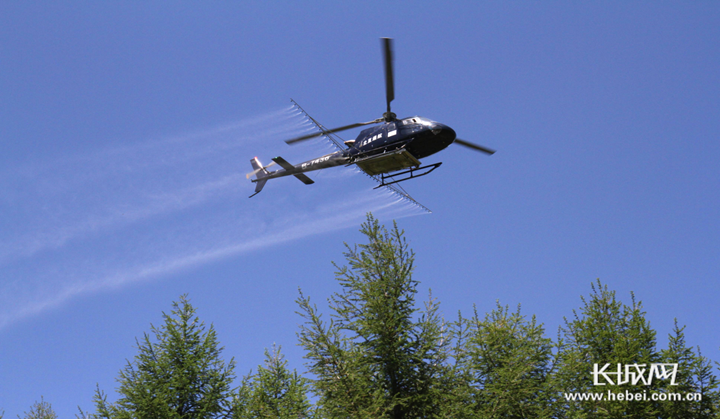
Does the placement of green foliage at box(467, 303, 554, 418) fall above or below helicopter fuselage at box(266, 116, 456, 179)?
below

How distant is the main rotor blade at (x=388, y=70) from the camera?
654 inches

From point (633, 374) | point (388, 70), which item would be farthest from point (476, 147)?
point (633, 374)

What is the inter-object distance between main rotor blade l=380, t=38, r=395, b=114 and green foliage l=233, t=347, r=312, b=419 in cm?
929

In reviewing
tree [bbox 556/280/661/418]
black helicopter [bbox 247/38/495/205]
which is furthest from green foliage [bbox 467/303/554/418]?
black helicopter [bbox 247/38/495/205]

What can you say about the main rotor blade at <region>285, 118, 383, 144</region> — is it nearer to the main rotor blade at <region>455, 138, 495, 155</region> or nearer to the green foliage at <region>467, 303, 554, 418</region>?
the main rotor blade at <region>455, 138, 495, 155</region>

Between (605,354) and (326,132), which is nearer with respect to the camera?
(605,354)

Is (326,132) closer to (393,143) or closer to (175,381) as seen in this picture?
(393,143)

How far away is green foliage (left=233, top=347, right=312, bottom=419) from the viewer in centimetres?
1352

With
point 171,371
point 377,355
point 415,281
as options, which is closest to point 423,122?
point 415,281

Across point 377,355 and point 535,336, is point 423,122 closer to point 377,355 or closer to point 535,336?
point 535,336

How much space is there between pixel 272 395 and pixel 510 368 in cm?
621

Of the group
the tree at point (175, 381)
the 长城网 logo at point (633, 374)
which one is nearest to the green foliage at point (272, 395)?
the tree at point (175, 381)

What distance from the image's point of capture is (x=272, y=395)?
14.5 meters

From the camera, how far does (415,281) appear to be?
12594 millimetres
